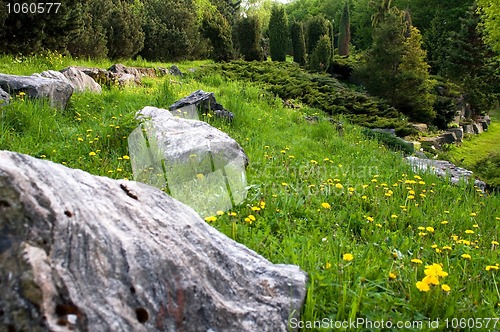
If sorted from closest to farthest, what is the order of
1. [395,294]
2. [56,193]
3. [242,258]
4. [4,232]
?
[4,232] < [56,193] < [242,258] < [395,294]

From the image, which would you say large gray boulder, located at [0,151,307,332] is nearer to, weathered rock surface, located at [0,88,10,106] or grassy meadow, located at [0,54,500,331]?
grassy meadow, located at [0,54,500,331]

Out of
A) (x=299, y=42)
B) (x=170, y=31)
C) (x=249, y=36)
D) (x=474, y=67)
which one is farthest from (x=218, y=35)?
(x=474, y=67)

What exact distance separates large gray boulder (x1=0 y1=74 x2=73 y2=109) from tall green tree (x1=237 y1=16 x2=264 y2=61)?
1954 centimetres

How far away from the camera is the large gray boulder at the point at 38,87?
18.6 feet

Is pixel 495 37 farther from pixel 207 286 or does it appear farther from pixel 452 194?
pixel 207 286

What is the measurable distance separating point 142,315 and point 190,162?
291 cm

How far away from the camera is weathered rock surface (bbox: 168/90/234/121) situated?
6.82 m

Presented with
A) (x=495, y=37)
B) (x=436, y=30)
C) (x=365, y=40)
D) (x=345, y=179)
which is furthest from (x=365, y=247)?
(x=365, y=40)

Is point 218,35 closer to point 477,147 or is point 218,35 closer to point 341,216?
point 477,147

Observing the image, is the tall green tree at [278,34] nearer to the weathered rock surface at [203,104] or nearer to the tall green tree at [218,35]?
the tall green tree at [218,35]

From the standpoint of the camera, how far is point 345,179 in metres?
4.81

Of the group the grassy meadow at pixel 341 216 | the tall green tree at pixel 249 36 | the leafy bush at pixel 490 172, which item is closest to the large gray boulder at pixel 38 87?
the grassy meadow at pixel 341 216

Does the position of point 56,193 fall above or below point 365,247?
above

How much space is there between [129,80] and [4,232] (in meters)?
9.57
